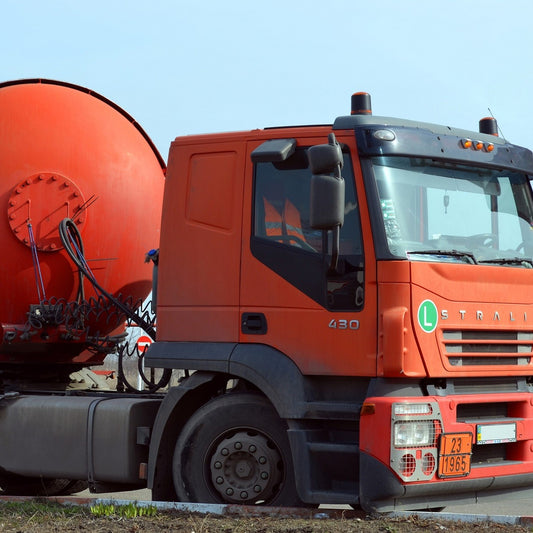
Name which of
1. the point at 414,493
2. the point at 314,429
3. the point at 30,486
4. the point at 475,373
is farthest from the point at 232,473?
the point at 30,486

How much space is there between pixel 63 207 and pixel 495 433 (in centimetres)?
392

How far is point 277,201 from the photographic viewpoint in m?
6.05

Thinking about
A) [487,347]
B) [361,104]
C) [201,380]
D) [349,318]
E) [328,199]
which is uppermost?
[361,104]

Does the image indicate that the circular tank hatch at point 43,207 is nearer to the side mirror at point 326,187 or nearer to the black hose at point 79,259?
the black hose at point 79,259

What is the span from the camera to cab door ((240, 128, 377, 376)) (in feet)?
18.7

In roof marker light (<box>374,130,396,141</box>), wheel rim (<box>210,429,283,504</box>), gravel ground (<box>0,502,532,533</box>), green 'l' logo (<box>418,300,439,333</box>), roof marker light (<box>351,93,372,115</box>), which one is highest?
roof marker light (<box>351,93,372,115</box>)

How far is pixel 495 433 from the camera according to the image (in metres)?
5.78

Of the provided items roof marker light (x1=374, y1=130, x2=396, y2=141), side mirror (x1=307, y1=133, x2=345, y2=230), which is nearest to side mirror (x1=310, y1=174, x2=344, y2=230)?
side mirror (x1=307, y1=133, x2=345, y2=230)

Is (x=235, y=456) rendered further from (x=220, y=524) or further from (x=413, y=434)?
(x=413, y=434)

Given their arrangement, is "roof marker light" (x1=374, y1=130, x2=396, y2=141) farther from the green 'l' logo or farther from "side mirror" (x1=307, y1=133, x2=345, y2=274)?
the green 'l' logo

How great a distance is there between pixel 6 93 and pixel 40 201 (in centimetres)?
107

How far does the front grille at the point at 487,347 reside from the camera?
5727 millimetres

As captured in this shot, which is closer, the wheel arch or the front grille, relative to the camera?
the front grille

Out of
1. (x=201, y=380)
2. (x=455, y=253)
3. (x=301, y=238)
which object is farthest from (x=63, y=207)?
(x=455, y=253)
